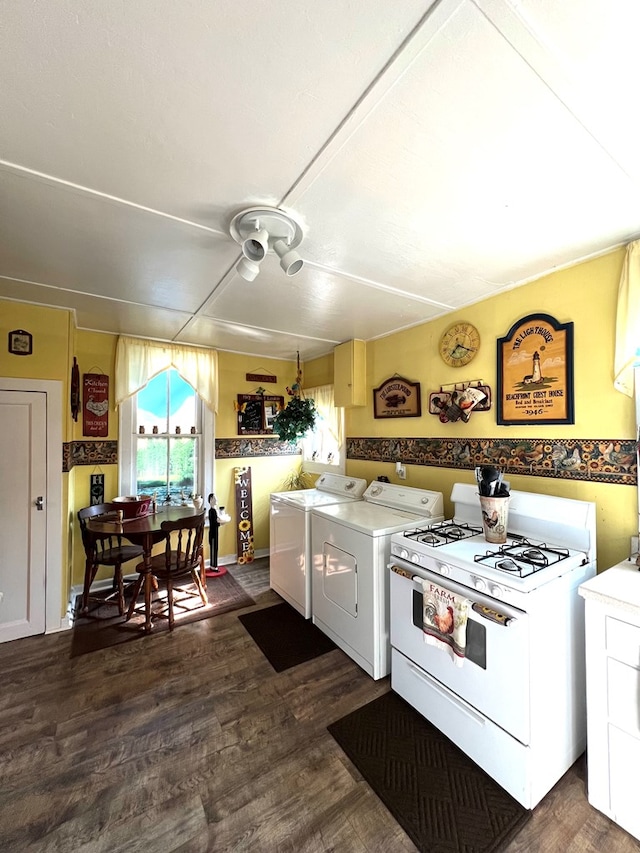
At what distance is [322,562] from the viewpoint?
252 centimetres

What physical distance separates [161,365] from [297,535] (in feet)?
7.23

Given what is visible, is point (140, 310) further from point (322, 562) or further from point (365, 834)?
point (365, 834)

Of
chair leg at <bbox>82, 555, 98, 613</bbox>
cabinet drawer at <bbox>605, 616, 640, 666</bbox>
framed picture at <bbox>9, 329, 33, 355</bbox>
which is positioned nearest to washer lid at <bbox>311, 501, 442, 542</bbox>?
cabinet drawer at <bbox>605, 616, 640, 666</bbox>

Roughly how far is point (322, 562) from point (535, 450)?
1.63 m

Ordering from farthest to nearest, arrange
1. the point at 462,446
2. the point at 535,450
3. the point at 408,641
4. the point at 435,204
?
1. the point at 462,446
2. the point at 535,450
3. the point at 408,641
4. the point at 435,204

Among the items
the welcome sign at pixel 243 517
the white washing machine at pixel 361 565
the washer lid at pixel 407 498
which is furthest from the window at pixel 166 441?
the washer lid at pixel 407 498

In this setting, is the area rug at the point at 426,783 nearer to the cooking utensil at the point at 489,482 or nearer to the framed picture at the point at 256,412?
the cooking utensil at the point at 489,482

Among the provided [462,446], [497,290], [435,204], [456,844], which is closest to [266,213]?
[435,204]

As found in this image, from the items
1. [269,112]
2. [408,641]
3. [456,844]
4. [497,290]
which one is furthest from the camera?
[497,290]

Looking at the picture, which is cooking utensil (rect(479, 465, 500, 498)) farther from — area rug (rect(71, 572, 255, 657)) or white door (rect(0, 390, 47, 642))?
white door (rect(0, 390, 47, 642))

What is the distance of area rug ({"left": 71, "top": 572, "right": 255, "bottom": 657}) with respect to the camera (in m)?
2.46

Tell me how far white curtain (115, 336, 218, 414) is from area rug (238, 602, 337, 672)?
2.11 meters

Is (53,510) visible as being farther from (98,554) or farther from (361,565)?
(361,565)

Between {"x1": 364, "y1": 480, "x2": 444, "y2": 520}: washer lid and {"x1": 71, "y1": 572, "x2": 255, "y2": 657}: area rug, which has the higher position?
{"x1": 364, "y1": 480, "x2": 444, "y2": 520}: washer lid
